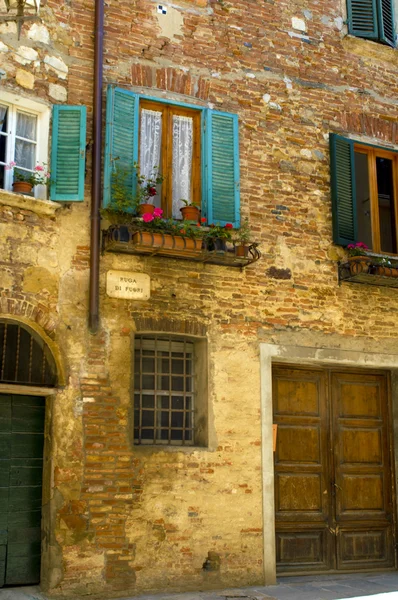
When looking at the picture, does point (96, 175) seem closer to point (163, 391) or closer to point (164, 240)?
point (164, 240)

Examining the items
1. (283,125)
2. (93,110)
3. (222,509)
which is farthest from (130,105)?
(222,509)

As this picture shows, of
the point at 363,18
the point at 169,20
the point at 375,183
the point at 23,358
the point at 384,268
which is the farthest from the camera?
the point at 363,18

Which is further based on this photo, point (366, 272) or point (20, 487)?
point (366, 272)

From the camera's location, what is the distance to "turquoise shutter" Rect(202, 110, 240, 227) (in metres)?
8.53

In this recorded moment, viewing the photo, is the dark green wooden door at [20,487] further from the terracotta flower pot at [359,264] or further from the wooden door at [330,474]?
the terracotta flower pot at [359,264]

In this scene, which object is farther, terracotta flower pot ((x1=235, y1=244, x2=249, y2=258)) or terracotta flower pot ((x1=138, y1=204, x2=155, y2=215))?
terracotta flower pot ((x1=235, y1=244, x2=249, y2=258))

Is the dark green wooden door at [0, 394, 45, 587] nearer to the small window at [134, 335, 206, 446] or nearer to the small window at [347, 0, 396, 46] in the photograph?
the small window at [134, 335, 206, 446]

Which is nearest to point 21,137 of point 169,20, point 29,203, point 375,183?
point 29,203

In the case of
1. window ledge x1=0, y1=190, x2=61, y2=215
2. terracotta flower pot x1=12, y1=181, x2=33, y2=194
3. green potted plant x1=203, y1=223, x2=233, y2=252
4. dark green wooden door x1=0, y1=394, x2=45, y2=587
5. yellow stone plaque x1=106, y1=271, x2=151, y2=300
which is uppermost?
terracotta flower pot x1=12, y1=181, x2=33, y2=194

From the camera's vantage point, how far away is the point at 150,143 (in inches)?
338

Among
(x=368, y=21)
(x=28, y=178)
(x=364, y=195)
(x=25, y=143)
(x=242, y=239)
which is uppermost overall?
(x=368, y=21)

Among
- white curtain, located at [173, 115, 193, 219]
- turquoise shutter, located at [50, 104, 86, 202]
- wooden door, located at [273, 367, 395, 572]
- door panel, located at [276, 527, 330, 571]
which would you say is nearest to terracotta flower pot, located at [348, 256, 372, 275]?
wooden door, located at [273, 367, 395, 572]

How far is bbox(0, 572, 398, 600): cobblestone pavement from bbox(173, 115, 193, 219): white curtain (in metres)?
4.23

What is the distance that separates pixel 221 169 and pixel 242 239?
92cm
